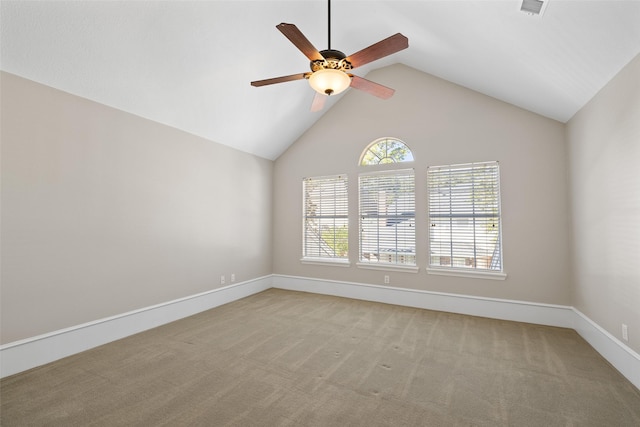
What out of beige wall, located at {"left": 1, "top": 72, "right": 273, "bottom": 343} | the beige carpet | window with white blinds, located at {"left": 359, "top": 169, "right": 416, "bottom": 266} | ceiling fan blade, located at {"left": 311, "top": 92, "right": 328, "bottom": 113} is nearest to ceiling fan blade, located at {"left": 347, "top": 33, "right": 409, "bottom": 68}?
ceiling fan blade, located at {"left": 311, "top": 92, "right": 328, "bottom": 113}

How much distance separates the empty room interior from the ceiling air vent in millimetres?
26

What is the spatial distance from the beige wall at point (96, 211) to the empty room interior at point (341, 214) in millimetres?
20

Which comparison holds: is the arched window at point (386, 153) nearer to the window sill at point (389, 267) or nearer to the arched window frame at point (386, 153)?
the arched window frame at point (386, 153)

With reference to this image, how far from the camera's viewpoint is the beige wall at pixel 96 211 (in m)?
2.46

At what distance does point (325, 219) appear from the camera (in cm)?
528

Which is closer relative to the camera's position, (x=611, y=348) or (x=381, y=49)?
(x=381, y=49)

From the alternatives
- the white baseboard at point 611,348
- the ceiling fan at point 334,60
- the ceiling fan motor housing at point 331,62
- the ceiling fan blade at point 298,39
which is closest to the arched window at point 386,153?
the ceiling fan at point 334,60

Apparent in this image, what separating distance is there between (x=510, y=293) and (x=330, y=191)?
126 inches

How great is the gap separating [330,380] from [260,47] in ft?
11.8

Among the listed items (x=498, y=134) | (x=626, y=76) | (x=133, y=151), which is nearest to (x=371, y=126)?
(x=498, y=134)

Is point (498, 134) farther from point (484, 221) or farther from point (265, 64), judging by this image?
point (265, 64)

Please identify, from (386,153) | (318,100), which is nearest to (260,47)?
(318,100)

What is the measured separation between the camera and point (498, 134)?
12.7 ft

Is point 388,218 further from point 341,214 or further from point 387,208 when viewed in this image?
point 341,214
